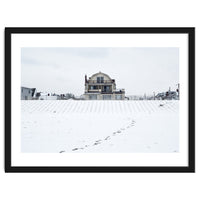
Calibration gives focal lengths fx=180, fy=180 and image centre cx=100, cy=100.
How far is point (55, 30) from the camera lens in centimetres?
194

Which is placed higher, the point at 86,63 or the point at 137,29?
the point at 137,29

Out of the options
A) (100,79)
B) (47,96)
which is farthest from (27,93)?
(100,79)

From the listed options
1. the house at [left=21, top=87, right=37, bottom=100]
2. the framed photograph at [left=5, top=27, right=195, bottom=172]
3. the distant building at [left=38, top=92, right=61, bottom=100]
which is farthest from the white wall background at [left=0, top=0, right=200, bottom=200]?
the distant building at [left=38, top=92, right=61, bottom=100]

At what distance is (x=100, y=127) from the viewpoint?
1956 millimetres

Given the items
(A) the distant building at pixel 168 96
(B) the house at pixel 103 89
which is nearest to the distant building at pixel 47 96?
(B) the house at pixel 103 89

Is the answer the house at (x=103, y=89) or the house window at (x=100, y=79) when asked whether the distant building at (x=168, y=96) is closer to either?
the house at (x=103, y=89)

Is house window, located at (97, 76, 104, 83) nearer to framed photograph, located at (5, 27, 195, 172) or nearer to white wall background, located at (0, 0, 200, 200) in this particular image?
framed photograph, located at (5, 27, 195, 172)

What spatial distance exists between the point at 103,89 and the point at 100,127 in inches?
16.3

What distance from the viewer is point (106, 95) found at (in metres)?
1.98

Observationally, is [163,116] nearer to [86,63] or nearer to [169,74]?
[169,74]

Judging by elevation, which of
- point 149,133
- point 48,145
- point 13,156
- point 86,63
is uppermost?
point 86,63
